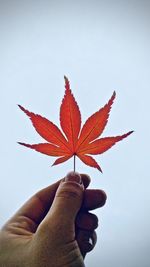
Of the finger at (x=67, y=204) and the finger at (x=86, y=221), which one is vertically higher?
the finger at (x=67, y=204)

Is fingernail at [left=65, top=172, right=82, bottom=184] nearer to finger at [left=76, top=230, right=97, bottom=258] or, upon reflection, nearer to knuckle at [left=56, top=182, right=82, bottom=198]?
knuckle at [left=56, top=182, right=82, bottom=198]

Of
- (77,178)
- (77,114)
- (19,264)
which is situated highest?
(77,114)

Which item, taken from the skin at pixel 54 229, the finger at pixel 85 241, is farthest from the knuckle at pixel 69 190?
the finger at pixel 85 241

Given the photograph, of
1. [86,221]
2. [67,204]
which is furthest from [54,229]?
[86,221]

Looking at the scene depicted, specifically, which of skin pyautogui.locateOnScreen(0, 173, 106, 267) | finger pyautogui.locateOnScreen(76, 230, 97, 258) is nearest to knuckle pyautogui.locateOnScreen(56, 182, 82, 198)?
skin pyautogui.locateOnScreen(0, 173, 106, 267)

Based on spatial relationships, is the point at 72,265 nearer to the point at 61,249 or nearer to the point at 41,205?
the point at 61,249

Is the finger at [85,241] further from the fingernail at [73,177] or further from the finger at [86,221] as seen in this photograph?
the fingernail at [73,177]

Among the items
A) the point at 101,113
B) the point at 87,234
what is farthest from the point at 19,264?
the point at 101,113
